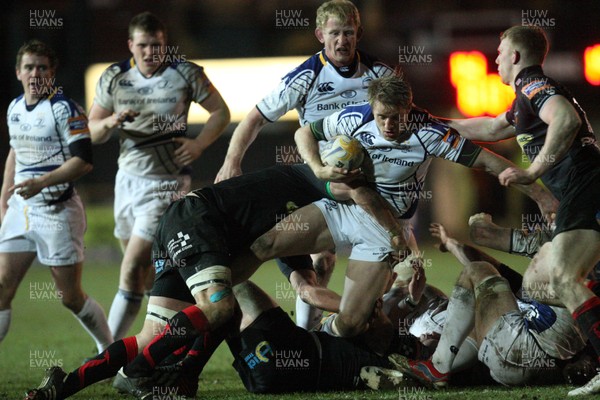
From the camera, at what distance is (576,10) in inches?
579

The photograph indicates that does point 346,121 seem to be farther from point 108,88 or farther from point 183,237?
point 108,88

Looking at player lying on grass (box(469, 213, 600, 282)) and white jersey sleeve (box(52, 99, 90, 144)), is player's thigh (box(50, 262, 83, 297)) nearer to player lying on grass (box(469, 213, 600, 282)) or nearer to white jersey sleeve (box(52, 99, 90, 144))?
white jersey sleeve (box(52, 99, 90, 144))

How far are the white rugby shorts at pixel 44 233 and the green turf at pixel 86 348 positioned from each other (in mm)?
860

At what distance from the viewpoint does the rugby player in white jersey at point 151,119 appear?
7.22 m

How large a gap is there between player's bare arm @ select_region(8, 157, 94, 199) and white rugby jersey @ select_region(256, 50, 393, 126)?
1.37m

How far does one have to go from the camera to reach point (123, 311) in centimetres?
688

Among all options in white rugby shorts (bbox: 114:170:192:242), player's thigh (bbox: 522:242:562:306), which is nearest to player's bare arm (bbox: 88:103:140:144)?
white rugby shorts (bbox: 114:170:192:242)

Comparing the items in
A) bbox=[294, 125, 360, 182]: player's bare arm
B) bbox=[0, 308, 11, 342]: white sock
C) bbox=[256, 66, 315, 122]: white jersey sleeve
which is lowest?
bbox=[0, 308, 11, 342]: white sock

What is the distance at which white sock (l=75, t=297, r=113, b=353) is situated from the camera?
6586 mm

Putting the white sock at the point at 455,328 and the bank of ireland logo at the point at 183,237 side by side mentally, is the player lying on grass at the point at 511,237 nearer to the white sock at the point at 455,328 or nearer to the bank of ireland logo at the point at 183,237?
the white sock at the point at 455,328

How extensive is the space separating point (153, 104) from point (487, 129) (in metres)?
2.67

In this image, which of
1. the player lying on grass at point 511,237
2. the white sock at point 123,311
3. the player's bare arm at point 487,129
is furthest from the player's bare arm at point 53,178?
the player lying on grass at point 511,237

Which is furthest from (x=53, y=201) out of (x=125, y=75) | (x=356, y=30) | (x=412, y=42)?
(x=412, y=42)

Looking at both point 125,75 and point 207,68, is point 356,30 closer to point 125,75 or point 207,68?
point 125,75
